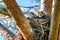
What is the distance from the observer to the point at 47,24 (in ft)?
3.38

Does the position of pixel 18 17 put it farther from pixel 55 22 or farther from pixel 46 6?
pixel 46 6


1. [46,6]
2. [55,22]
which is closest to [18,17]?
[55,22]

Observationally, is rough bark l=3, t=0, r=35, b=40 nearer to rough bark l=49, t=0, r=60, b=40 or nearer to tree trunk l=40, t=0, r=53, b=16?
rough bark l=49, t=0, r=60, b=40

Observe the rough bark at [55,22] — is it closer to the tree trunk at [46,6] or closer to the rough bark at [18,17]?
the rough bark at [18,17]

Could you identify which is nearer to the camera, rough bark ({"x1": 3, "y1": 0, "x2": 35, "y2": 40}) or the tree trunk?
rough bark ({"x1": 3, "y1": 0, "x2": 35, "y2": 40})

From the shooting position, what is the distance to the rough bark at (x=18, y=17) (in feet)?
2.36

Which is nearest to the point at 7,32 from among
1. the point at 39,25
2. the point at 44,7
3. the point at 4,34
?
the point at 4,34

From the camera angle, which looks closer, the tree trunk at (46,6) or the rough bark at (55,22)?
the rough bark at (55,22)

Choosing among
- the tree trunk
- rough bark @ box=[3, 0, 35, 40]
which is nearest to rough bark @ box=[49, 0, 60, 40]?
rough bark @ box=[3, 0, 35, 40]

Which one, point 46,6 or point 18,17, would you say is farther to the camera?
point 46,6

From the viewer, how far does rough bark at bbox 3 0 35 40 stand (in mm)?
720

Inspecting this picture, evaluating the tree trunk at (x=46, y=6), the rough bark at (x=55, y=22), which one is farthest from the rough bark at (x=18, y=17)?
the tree trunk at (x=46, y=6)

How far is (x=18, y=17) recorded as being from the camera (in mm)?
745

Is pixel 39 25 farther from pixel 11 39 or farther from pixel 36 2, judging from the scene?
pixel 36 2
